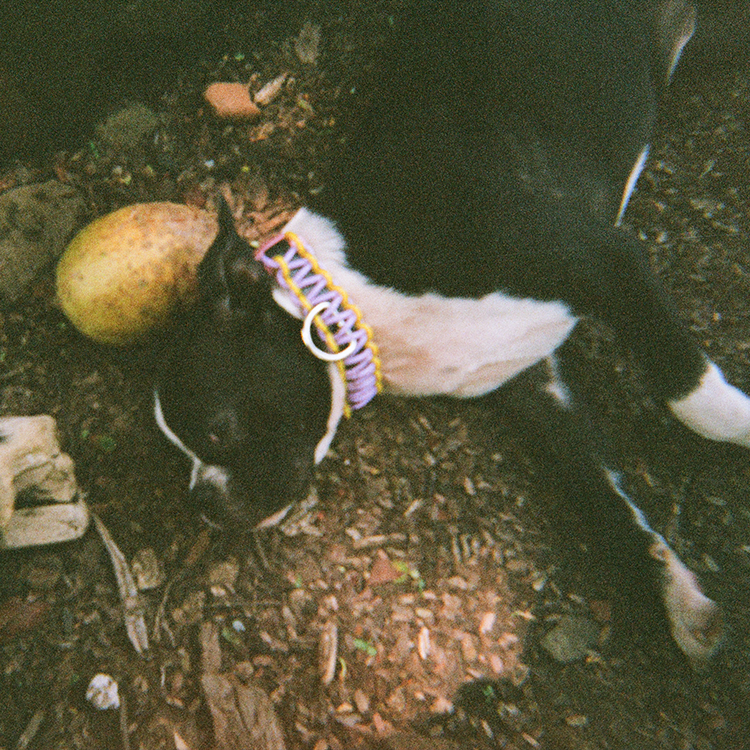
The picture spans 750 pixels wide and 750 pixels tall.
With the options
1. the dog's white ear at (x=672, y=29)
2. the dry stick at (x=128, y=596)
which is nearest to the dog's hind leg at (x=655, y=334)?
the dog's white ear at (x=672, y=29)

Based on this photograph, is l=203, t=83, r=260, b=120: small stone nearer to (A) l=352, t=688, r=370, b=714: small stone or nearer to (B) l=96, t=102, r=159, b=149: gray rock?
(B) l=96, t=102, r=159, b=149: gray rock

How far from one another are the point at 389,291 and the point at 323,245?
25 cm

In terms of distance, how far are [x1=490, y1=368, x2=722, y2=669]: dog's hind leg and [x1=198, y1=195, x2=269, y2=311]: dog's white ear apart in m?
1.06

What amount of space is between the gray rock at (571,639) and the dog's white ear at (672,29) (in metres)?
2.29

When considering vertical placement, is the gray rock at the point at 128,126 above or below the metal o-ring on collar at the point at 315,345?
above

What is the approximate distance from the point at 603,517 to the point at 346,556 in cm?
89

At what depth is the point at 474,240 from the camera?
5.98 feet

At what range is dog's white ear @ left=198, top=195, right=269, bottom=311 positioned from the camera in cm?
156

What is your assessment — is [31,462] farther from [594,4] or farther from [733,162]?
[733,162]

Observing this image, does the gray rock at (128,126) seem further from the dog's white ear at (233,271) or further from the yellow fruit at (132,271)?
the dog's white ear at (233,271)

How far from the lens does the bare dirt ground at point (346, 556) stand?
182 centimetres

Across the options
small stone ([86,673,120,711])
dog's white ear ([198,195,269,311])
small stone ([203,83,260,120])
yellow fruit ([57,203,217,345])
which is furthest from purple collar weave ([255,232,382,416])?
small stone ([86,673,120,711])

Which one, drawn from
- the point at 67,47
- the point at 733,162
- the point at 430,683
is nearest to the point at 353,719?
the point at 430,683

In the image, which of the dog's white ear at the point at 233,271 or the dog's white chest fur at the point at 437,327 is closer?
the dog's white ear at the point at 233,271
